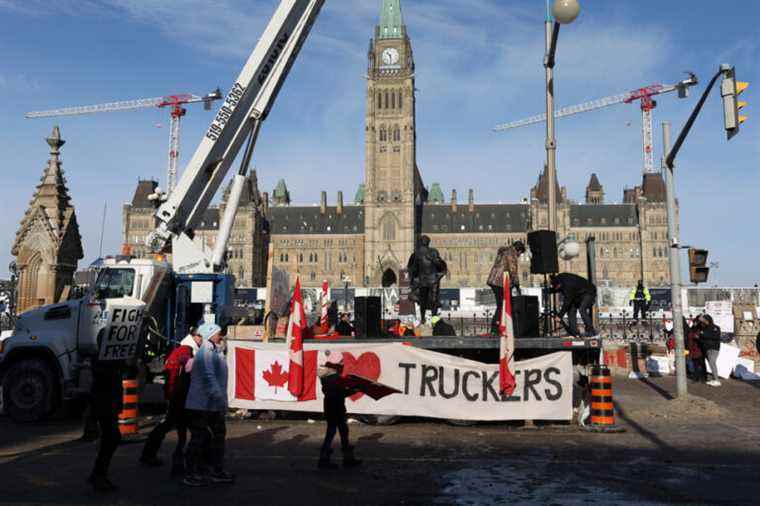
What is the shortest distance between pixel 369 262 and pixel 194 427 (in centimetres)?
11799

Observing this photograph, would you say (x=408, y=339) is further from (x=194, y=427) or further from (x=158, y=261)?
(x=158, y=261)

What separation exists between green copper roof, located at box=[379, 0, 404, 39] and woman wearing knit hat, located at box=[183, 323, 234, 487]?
126196 mm

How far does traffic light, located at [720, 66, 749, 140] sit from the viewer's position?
1195cm

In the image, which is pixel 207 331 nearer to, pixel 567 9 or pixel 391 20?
pixel 567 9

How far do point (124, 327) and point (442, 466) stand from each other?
23.8 ft

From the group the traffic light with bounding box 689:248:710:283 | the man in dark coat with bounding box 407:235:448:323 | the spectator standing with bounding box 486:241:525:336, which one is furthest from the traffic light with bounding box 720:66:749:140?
the man in dark coat with bounding box 407:235:448:323

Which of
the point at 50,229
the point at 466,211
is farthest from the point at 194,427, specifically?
the point at 466,211

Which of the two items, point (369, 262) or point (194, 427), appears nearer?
point (194, 427)

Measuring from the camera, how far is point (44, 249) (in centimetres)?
1933

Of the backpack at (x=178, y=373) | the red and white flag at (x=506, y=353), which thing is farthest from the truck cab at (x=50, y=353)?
the red and white flag at (x=506, y=353)

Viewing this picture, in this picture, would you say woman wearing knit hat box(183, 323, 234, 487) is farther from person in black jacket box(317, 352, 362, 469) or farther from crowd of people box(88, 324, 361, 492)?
person in black jacket box(317, 352, 362, 469)

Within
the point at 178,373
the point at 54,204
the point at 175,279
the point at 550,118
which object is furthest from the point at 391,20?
the point at 178,373

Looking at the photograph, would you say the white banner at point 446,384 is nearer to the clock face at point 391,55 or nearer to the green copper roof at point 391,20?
the clock face at point 391,55

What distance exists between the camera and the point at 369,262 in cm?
12600
